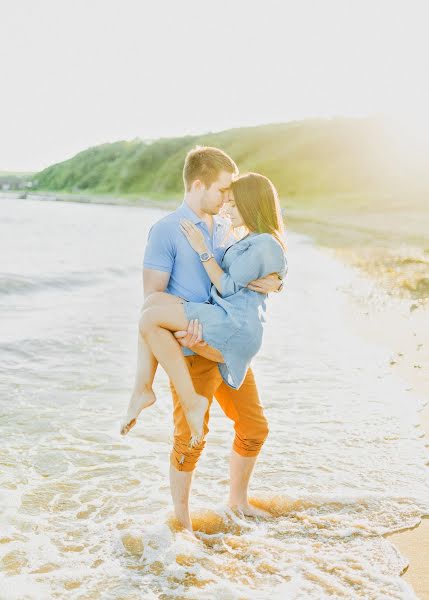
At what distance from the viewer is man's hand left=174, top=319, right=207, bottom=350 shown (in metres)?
3.82

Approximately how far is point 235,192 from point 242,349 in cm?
88

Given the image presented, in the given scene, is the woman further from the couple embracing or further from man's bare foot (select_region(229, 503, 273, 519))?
man's bare foot (select_region(229, 503, 273, 519))

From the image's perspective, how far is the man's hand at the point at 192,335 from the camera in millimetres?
3816

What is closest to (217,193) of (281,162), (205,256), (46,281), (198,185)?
(198,185)

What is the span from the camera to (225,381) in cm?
403

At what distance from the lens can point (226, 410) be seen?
4.37 meters

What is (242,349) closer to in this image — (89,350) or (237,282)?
(237,282)

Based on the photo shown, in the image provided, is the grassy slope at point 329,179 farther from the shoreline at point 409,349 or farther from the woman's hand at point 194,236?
the woman's hand at point 194,236

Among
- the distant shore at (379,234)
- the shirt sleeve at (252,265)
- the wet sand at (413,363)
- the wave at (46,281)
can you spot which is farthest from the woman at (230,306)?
the wave at (46,281)

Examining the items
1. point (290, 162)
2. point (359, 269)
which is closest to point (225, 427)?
point (359, 269)

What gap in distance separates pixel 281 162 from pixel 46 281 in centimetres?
8556

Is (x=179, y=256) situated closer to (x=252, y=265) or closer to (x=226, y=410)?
(x=252, y=265)

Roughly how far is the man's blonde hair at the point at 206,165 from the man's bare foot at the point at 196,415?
121 centimetres

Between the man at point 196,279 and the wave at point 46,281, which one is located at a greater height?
the man at point 196,279
